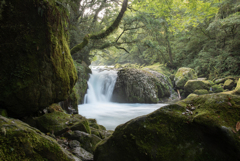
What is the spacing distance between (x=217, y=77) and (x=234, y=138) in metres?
14.4

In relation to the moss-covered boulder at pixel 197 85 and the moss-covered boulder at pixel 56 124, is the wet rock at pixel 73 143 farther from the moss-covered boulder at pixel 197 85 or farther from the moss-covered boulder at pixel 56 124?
the moss-covered boulder at pixel 197 85

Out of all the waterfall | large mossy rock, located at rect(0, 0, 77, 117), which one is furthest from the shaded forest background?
large mossy rock, located at rect(0, 0, 77, 117)

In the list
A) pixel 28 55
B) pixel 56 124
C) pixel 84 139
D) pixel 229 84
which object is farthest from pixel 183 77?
pixel 28 55

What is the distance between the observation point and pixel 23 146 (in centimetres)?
139

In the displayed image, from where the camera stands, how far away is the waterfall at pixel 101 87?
11.6 m

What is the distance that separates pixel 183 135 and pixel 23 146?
197 cm

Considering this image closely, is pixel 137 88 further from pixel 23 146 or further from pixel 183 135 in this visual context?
pixel 23 146

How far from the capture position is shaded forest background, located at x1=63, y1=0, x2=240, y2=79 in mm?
9768

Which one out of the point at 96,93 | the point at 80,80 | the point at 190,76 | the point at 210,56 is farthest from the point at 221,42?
the point at 80,80

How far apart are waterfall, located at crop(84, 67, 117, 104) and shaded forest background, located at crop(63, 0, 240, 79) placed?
7.26 feet

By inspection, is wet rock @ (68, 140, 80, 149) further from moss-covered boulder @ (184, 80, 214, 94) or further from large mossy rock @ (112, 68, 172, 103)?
moss-covered boulder @ (184, 80, 214, 94)

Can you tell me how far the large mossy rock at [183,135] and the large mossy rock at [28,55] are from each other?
2.18 meters

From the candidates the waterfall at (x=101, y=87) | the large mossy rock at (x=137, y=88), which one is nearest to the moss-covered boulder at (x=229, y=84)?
the large mossy rock at (x=137, y=88)

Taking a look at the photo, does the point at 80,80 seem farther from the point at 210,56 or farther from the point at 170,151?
the point at 210,56
